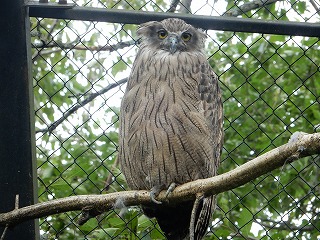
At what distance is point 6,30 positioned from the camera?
2949 millimetres

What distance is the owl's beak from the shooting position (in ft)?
11.6

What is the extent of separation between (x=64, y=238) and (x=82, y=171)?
0.45m

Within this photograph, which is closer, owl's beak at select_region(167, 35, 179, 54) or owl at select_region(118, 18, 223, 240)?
owl at select_region(118, 18, 223, 240)

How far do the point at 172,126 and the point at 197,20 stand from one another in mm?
560

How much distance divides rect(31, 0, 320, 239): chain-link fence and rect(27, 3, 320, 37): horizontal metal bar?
0.15 ft

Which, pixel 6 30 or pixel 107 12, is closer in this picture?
pixel 6 30

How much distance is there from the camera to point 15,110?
117 inches

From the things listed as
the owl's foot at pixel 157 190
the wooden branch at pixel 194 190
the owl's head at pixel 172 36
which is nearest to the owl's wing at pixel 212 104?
the owl's head at pixel 172 36

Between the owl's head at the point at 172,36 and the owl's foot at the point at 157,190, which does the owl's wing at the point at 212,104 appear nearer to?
the owl's head at the point at 172,36

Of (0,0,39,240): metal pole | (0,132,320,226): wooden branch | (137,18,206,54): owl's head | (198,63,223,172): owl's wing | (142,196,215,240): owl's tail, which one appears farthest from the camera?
(137,18,206,54): owl's head

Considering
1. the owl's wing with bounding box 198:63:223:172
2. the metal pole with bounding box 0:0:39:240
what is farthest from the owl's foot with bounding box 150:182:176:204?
the metal pole with bounding box 0:0:39:240

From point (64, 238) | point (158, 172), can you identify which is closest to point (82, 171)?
point (64, 238)

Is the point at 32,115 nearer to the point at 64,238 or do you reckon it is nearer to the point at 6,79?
the point at 6,79

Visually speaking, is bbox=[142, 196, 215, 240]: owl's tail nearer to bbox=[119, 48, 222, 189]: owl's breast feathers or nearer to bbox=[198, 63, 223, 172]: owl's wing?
bbox=[119, 48, 222, 189]: owl's breast feathers
